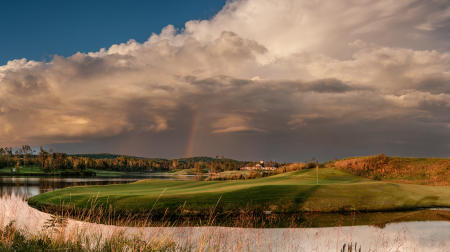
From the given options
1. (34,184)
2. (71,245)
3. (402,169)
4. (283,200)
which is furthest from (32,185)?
(402,169)

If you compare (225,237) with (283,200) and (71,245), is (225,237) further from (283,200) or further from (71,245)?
(283,200)

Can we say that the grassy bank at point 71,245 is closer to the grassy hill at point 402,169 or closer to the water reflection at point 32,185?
the water reflection at point 32,185

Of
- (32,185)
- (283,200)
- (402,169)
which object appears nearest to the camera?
(283,200)

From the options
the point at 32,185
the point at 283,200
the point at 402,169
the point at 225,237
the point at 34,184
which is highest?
the point at 402,169

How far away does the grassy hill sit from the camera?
3931 centimetres

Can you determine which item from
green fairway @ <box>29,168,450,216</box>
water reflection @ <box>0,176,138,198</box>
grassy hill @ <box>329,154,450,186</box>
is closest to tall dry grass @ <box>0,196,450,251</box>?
green fairway @ <box>29,168,450,216</box>

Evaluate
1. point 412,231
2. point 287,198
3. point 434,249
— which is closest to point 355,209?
point 287,198

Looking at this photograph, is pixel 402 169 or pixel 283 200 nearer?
pixel 283 200

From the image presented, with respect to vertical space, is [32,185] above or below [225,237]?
below

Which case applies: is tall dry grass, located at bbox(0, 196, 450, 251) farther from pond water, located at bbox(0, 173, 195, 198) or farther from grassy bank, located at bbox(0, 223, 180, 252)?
pond water, located at bbox(0, 173, 195, 198)

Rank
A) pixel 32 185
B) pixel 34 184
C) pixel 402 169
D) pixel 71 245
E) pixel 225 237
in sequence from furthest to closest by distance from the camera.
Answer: pixel 34 184 → pixel 32 185 → pixel 402 169 → pixel 225 237 → pixel 71 245

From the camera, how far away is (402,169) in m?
43.0

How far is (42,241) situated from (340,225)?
52.1 feet

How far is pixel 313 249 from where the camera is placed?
13.0 m
